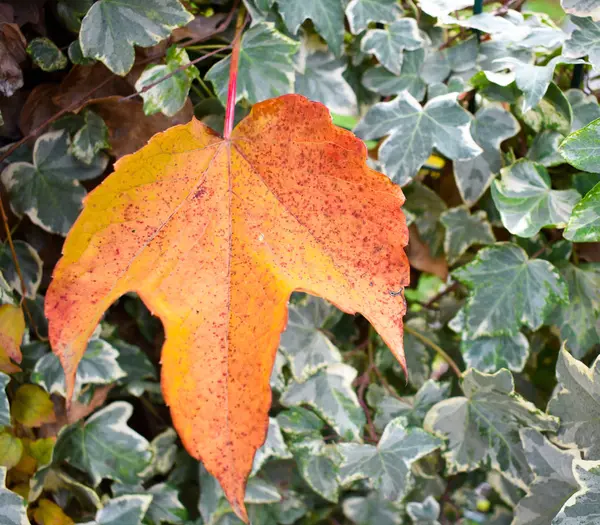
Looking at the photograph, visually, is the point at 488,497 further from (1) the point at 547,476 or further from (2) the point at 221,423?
(2) the point at 221,423

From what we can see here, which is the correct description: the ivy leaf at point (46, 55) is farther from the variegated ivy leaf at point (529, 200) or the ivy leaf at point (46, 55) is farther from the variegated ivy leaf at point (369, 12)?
the variegated ivy leaf at point (529, 200)

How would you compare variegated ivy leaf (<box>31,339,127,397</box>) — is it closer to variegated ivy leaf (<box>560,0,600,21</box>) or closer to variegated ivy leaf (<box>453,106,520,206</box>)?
variegated ivy leaf (<box>453,106,520,206</box>)

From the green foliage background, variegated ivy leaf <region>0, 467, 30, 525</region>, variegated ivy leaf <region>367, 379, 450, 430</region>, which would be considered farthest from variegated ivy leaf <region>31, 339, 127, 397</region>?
variegated ivy leaf <region>367, 379, 450, 430</region>

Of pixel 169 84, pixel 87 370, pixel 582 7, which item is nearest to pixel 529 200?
pixel 582 7

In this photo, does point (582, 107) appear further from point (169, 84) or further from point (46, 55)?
point (46, 55)

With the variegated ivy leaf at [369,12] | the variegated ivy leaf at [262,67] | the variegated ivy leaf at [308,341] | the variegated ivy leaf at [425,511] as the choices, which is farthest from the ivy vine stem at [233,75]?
the variegated ivy leaf at [425,511]

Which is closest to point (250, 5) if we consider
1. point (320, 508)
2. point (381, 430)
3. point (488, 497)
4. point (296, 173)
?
point (296, 173)

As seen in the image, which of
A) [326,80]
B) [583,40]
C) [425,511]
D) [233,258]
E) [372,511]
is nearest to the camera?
[233,258]
